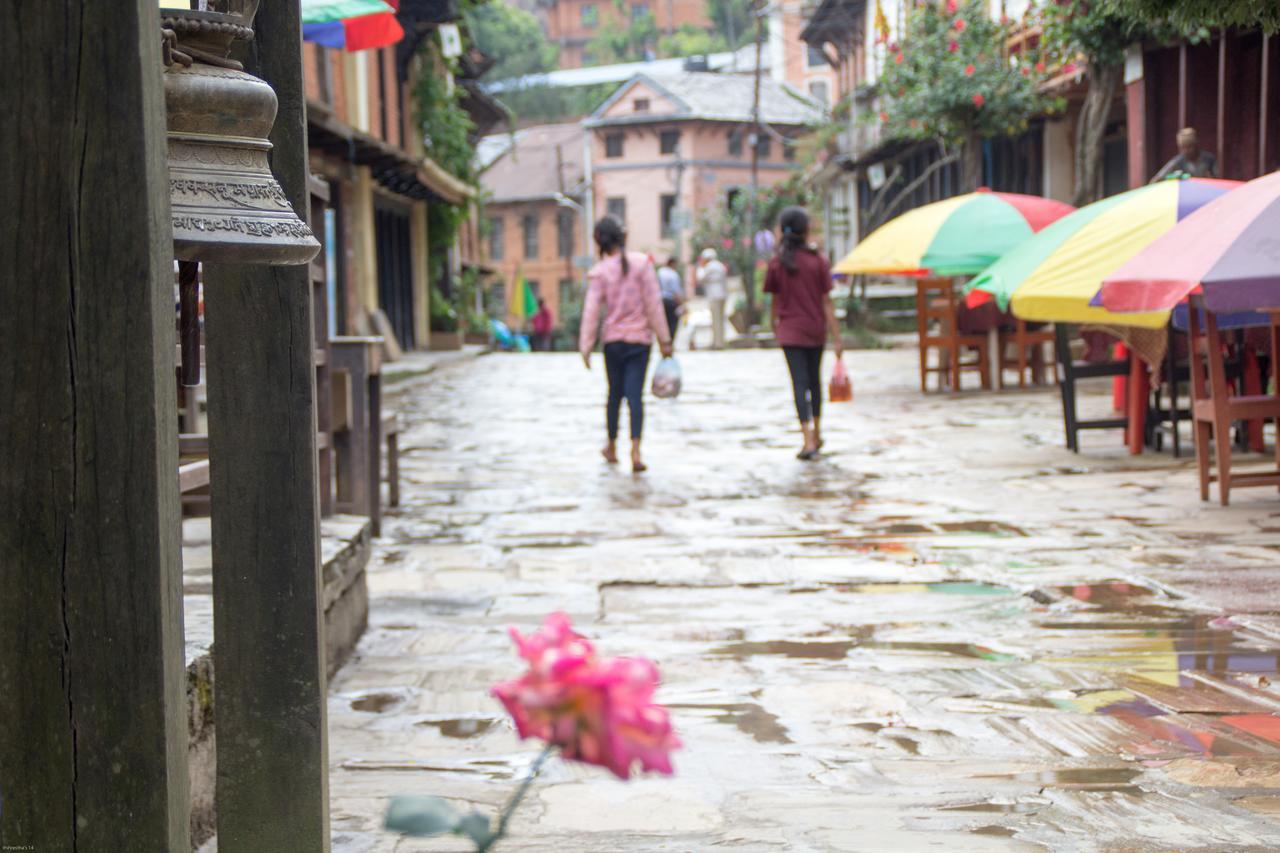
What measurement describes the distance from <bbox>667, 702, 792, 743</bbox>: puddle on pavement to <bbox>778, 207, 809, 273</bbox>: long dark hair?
6.01 meters

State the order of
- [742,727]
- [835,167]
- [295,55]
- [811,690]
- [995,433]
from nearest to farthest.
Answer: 1. [295,55]
2. [742,727]
3. [811,690]
4. [995,433]
5. [835,167]

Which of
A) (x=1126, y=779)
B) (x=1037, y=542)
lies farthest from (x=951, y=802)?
(x=1037, y=542)

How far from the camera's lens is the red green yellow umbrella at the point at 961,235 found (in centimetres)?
1286

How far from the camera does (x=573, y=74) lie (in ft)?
240

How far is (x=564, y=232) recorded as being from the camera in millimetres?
59938

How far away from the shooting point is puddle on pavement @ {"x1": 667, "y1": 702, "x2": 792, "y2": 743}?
3955 millimetres

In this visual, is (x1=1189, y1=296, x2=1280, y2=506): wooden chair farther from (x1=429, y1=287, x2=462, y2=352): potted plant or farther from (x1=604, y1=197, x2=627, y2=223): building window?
(x1=604, y1=197, x2=627, y2=223): building window

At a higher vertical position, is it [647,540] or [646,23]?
[646,23]

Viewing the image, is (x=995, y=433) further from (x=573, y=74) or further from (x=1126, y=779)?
(x=573, y=74)

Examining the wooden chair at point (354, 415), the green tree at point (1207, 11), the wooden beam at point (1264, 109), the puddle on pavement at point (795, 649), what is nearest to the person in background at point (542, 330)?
the wooden beam at point (1264, 109)

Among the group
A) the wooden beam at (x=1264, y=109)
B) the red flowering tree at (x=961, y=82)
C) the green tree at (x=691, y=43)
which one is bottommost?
the wooden beam at (x=1264, y=109)

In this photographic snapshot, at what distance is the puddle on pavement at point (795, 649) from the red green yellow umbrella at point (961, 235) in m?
8.17

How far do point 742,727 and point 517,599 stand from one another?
1.96 m

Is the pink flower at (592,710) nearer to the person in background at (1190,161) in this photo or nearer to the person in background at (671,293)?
the person in background at (1190,161)
